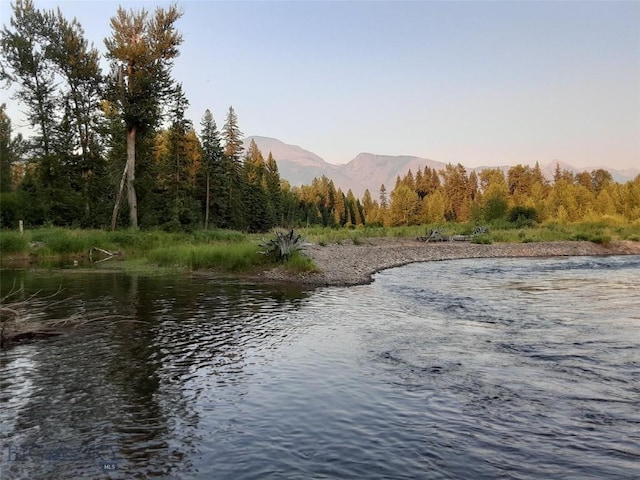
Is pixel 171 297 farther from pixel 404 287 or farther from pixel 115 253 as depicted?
pixel 115 253

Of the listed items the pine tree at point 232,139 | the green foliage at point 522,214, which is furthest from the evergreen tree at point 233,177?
the green foliage at point 522,214

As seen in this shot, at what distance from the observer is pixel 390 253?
33.2 m

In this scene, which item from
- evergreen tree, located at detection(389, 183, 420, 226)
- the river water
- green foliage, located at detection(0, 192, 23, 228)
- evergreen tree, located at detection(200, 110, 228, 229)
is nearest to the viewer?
the river water

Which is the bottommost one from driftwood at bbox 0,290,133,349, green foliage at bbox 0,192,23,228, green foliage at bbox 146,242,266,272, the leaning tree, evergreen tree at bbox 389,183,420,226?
Result: driftwood at bbox 0,290,133,349

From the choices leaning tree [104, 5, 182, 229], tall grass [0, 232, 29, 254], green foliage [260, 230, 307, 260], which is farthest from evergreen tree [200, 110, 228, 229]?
green foliage [260, 230, 307, 260]

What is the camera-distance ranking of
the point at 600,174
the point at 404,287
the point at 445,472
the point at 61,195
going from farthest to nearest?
the point at 600,174, the point at 61,195, the point at 404,287, the point at 445,472

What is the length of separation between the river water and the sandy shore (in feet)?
20.3

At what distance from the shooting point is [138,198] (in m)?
39.4

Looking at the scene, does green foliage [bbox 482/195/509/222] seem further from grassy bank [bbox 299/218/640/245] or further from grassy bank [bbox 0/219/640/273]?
grassy bank [bbox 0/219/640/273]

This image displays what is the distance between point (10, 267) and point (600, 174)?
378 ft

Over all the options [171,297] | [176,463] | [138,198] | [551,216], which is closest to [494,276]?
[171,297]

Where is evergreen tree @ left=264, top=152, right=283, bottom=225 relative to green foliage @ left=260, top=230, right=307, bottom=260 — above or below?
above

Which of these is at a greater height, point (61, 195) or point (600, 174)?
point (600, 174)

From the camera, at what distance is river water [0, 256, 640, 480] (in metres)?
5.20
